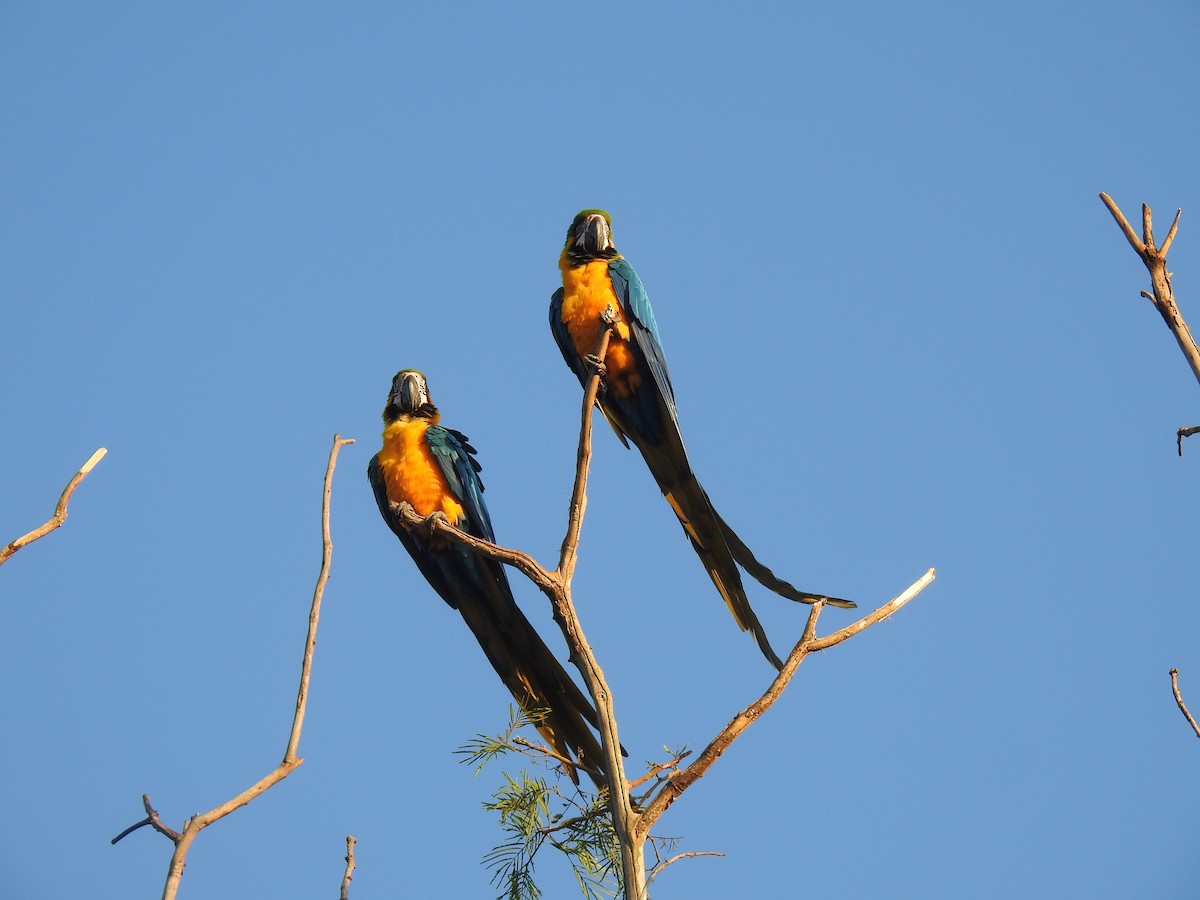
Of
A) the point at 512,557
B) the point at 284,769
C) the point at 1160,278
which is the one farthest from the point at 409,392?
the point at 1160,278

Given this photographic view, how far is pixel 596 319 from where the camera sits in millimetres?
5719

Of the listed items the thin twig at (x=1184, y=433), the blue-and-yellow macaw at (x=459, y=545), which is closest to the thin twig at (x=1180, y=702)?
the thin twig at (x=1184, y=433)

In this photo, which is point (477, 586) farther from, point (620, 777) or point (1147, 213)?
point (1147, 213)

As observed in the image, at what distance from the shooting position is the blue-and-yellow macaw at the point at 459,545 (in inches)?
197

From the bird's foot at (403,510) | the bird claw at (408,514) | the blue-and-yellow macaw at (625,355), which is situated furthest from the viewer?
the bird's foot at (403,510)

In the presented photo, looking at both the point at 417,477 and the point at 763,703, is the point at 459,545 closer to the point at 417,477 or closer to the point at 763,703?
the point at 417,477

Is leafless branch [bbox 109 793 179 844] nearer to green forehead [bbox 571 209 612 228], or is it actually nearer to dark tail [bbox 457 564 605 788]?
dark tail [bbox 457 564 605 788]

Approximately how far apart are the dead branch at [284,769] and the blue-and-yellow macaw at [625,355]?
2.08 meters

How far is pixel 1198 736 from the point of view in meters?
3.10

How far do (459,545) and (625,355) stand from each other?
4.06 feet

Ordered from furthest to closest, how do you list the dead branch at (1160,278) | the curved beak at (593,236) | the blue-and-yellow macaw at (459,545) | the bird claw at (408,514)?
the curved beak at (593,236) → the bird claw at (408,514) → the blue-and-yellow macaw at (459,545) → the dead branch at (1160,278)

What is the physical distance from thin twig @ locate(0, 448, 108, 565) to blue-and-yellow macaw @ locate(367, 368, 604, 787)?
2.14 meters

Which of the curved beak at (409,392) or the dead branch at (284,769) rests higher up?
the curved beak at (409,392)

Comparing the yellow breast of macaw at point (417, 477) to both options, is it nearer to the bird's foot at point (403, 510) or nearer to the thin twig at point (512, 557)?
the bird's foot at point (403, 510)
